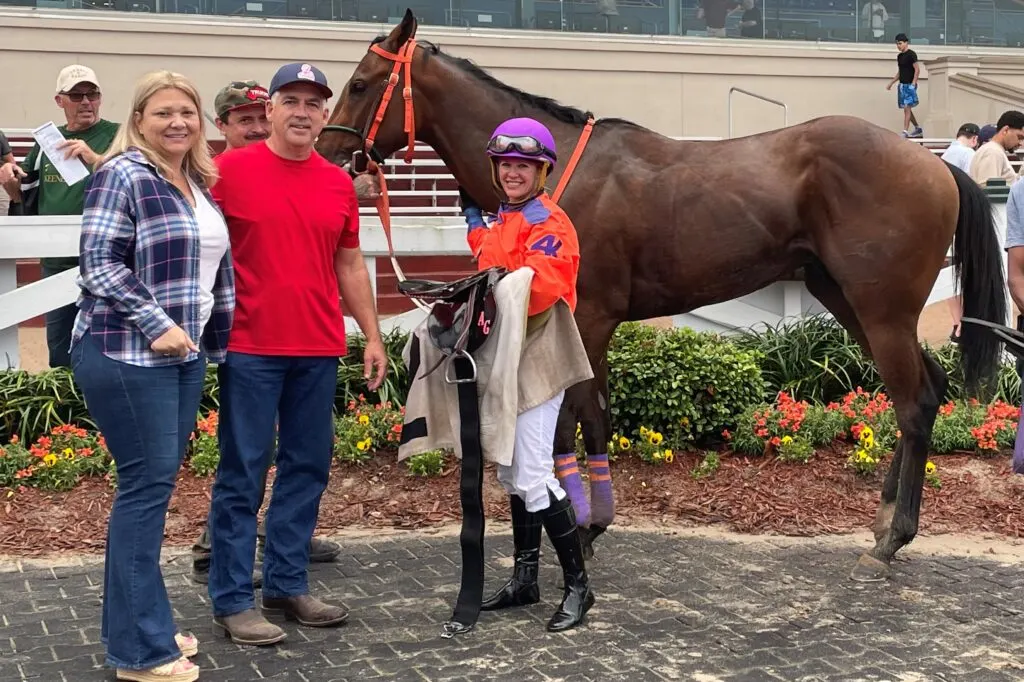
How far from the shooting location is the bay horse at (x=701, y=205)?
520cm

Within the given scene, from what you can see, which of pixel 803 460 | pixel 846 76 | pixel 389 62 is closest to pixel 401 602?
pixel 389 62

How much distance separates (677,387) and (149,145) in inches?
148

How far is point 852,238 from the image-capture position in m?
5.28

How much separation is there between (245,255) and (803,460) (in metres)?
3.76

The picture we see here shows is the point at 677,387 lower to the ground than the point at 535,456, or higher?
lower

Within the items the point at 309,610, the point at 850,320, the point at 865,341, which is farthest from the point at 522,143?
the point at 865,341

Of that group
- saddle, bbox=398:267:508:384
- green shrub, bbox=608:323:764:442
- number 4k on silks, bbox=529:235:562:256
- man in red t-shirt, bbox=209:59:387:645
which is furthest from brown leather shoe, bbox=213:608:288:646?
green shrub, bbox=608:323:764:442

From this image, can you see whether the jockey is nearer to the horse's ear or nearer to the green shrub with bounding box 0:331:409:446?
the horse's ear

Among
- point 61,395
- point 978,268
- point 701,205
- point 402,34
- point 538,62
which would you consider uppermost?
point 538,62

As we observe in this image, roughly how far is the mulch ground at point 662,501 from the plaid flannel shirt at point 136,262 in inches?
89.7

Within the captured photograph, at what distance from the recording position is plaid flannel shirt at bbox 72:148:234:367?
3.65 meters

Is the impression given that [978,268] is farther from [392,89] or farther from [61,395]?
[61,395]

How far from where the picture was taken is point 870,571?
16.5ft

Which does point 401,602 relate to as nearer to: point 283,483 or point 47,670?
point 283,483
